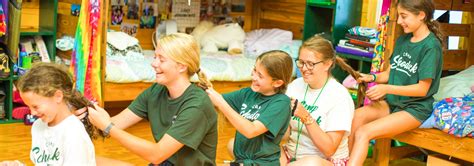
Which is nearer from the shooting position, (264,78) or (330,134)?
(264,78)

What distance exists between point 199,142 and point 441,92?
6.56 ft

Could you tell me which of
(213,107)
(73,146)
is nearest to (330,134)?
(213,107)

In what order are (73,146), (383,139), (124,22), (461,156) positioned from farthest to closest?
(124,22), (383,139), (461,156), (73,146)

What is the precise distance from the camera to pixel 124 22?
19.0ft

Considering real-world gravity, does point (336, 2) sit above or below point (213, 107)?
above

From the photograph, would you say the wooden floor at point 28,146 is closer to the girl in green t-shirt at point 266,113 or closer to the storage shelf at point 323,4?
the girl in green t-shirt at point 266,113

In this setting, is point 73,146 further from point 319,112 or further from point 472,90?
point 472,90

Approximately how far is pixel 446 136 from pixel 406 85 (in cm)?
33

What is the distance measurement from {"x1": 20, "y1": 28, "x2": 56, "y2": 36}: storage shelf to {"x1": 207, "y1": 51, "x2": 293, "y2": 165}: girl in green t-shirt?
241cm

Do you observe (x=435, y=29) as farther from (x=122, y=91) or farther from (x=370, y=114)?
(x=122, y=91)

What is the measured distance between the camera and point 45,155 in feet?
8.27

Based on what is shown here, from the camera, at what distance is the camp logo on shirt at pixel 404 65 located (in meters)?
3.71

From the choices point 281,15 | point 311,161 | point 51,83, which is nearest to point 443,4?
point 311,161

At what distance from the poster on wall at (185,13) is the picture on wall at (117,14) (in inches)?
17.9
